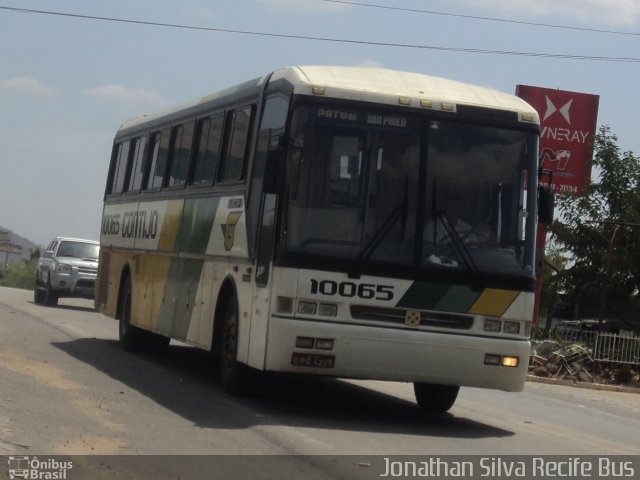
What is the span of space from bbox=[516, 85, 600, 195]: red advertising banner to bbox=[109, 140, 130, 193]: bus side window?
43.1ft

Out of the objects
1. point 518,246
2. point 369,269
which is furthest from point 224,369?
point 518,246

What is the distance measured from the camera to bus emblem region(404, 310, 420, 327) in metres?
12.9

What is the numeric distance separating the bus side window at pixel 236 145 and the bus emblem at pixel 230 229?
43 centimetres

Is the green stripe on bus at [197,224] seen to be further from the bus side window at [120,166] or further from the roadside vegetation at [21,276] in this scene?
the roadside vegetation at [21,276]

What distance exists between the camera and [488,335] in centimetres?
1312

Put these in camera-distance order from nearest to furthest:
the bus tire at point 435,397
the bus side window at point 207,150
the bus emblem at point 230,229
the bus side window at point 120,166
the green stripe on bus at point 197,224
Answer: the bus emblem at point 230,229 → the bus tire at point 435,397 → the green stripe on bus at point 197,224 → the bus side window at point 207,150 → the bus side window at point 120,166

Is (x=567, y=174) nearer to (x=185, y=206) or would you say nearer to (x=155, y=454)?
(x=185, y=206)

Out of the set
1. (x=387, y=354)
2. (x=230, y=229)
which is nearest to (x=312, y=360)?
(x=387, y=354)

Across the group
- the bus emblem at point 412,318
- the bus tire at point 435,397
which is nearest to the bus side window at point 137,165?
the bus tire at point 435,397

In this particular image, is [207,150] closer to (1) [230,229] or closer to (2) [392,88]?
(1) [230,229]

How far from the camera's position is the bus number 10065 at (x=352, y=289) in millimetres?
12758

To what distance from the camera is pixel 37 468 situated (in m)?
8.84

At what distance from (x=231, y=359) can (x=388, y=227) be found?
2.58m

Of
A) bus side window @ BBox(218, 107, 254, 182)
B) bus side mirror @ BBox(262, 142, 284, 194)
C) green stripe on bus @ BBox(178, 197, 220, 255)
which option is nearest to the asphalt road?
green stripe on bus @ BBox(178, 197, 220, 255)
